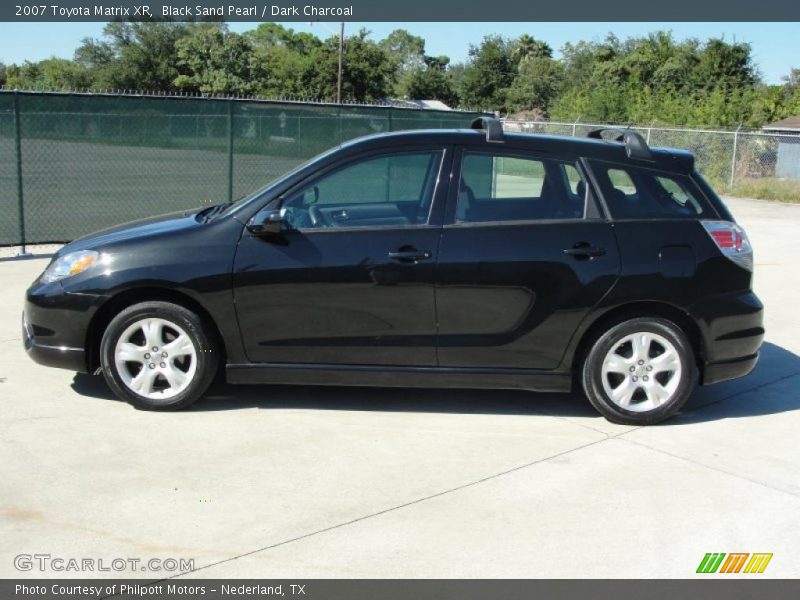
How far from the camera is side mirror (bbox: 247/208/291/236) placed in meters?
5.49

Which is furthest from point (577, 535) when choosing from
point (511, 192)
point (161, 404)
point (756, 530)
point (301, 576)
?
point (511, 192)

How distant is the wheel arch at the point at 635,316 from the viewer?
5.62 meters

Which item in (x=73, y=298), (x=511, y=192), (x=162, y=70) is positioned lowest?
(x=73, y=298)

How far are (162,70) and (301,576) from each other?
2505 inches

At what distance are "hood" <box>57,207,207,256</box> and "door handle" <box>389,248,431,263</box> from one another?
1.25m

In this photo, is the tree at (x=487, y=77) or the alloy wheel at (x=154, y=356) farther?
the tree at (x=487, y=77)

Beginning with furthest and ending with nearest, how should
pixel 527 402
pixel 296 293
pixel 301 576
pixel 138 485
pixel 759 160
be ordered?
pixel 759 160 < pixel 527 402 < pixel 296 293 < pixel 138 485 < pixel 301 576

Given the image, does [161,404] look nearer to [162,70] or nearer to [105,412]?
[105,412]

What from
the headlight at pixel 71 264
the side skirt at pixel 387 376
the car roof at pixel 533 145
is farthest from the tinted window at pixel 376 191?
the headlight at pixel 71 264

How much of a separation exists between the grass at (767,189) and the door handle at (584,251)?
18.7m

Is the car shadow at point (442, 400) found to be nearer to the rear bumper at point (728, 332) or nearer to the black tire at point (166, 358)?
the black tire at point (166, 358)

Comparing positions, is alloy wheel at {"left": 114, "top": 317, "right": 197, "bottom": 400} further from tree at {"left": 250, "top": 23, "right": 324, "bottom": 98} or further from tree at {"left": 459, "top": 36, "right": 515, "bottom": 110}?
tree at {"left": 459, "top": 36, "right": 515, "bottom": 110}

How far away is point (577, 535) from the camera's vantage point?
413 cm
